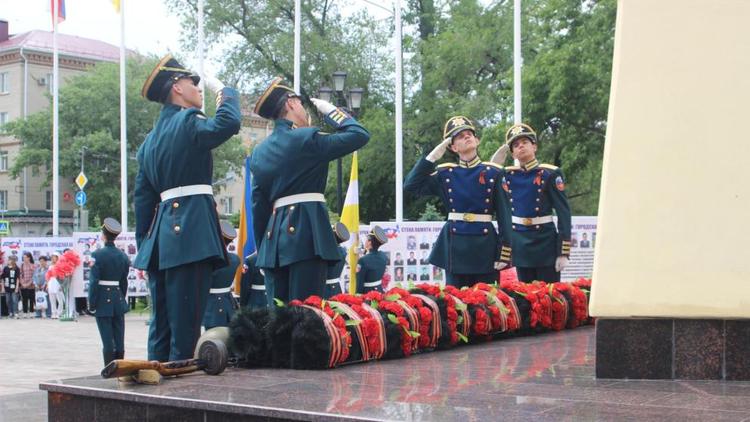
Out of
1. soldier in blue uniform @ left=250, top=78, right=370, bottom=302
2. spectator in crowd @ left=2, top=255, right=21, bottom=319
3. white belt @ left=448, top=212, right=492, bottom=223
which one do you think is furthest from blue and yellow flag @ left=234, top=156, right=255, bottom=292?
spectator in crowd @ left=2, top=255, right=21, bottom=319

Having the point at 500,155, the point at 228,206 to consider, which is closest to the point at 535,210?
the point at 500,155

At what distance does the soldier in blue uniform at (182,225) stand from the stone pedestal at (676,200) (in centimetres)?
232

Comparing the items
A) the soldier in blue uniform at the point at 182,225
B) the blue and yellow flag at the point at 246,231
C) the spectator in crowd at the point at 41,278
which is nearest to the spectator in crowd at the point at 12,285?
the spectator in crowd at the point at 41,278

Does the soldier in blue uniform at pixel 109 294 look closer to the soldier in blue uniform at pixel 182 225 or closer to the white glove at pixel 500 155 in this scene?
the white glove at pixel 500 155

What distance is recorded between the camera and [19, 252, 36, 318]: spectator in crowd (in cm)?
2509

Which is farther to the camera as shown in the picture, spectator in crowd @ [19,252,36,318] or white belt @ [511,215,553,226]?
spectator in crowd @ [19,252,36,318]

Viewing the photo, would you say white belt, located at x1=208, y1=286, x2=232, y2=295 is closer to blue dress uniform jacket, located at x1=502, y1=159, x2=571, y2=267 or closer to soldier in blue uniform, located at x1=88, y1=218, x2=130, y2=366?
soldier in blue uniform, located at x1=88, y1=218, x2=130, y2=366

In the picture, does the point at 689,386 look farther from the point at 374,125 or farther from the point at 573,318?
the point at 374,125

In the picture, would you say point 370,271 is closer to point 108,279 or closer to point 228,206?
point 108,279

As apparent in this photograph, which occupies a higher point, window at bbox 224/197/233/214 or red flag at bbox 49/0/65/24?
red flag at bbox 49/0/65/24

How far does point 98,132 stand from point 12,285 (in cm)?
2846

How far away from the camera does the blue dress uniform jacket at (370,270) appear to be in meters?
13.8

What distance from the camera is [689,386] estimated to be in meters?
4.91

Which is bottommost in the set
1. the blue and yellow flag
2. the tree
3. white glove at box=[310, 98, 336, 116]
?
the blue and yellow flag
